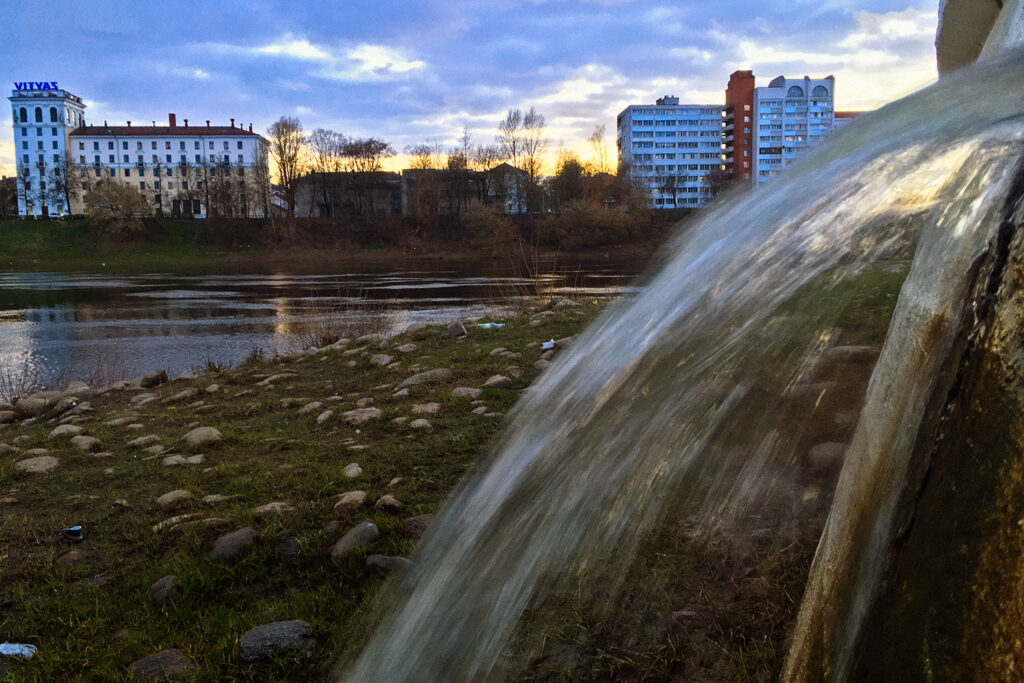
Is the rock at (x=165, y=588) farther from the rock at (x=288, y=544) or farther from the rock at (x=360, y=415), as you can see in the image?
the rock at (x=360, y=415)

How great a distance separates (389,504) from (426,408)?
1.76 m

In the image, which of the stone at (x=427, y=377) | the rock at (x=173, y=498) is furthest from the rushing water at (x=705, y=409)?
the stone at (x=427, y=377)

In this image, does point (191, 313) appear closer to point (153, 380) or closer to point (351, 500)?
point (153, 380)

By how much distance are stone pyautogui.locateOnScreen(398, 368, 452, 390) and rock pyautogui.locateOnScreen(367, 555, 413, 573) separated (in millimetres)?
3224

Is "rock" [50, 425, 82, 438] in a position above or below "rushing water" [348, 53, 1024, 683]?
below

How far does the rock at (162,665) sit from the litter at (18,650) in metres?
0.43

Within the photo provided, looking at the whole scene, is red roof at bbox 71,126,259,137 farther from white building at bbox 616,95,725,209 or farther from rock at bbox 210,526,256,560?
rock at bbox 210,526,256,560

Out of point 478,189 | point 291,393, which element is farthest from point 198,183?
point 291,393

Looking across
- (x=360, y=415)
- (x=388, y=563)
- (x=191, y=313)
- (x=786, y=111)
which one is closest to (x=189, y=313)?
(x=191, y=313)

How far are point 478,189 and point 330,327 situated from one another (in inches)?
2636

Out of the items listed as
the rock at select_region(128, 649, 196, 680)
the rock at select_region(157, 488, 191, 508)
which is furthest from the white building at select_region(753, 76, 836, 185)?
the rock at select_region(128, 649, 196, 680)

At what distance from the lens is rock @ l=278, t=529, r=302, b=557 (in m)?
3.15

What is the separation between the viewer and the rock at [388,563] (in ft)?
9.46

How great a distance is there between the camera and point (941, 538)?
3.85 ft
